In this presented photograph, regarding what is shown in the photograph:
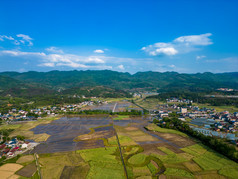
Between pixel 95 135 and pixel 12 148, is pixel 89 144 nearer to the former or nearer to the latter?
pixel 95 135

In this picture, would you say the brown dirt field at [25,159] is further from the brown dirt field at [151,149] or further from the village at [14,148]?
the brown dirt field at [151,149]

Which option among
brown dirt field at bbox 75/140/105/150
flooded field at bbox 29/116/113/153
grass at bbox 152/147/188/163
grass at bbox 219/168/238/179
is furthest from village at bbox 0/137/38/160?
grass at bbox 219/168/238/179

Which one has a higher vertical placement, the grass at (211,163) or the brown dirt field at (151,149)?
the grass at (211,163)

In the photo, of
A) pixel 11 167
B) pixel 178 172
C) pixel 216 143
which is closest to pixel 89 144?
pixel 11 167

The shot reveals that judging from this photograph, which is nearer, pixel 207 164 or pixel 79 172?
pixel 79 172

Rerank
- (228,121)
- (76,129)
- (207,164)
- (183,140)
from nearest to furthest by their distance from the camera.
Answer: (207,164), (183,140), (76,129), (228,121)

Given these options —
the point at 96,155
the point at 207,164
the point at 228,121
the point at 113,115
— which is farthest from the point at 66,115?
the point at 228,121

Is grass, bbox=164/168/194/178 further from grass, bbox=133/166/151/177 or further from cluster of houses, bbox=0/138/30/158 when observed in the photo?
cluster of houses, bbox=0/138/30/158

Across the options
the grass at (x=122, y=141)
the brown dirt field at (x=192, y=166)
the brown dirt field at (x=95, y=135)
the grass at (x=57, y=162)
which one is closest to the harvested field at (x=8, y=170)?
the grass at (x=57, y=162)

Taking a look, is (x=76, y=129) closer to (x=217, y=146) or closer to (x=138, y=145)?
(x=138, y=145)
